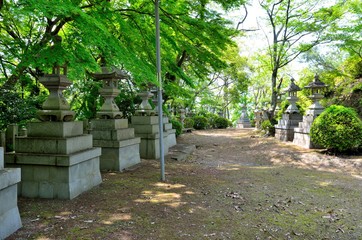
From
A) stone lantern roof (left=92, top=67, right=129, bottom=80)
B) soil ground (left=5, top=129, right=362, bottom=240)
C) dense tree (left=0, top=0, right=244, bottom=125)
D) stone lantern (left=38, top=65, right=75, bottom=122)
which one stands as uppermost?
dense tree (left=0, top=0, right=244, bottom=125)

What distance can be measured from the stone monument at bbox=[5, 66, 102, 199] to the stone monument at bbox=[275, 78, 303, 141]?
11.6 metres

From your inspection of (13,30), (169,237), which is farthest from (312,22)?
(169,237)

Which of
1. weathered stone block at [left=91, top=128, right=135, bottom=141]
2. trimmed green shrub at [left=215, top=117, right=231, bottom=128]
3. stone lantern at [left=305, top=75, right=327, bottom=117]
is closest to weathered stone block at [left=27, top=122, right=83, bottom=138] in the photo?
weathered stone block at [left=91, top=128, right=135, bottom=141]

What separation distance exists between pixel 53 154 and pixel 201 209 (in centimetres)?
243

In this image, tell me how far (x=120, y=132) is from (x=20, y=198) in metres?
2.60

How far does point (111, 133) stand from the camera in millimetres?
Answer: 6270

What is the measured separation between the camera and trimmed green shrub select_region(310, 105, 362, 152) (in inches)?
369

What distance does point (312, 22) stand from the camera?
47.0ft

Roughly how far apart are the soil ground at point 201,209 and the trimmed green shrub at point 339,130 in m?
3.25

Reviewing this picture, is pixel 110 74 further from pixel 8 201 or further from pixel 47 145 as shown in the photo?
pixel 8 201

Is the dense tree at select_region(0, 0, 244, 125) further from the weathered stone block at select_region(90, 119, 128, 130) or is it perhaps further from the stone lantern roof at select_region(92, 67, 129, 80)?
the weathered stone block at select_region(90, 119, 128, 130)

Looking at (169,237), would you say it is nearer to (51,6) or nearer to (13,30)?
(51,6)

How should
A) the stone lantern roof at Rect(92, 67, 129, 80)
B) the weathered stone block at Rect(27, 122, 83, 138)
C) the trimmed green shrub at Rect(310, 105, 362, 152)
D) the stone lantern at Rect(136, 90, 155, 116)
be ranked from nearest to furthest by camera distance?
the weathered stone block at Rect(27, 122, 83, 138)
the stone lantern roof at Rect(92, 67, 129, 80)
the stone lantern at Rect(136, 90, 155, 116)
the trimmed green shrub at Rect(310, 105, 362, 152)

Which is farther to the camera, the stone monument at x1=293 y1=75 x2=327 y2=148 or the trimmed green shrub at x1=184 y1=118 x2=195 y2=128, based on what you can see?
the trimmed green shrub at x1=184 y1=118 x2=195 y2=128
